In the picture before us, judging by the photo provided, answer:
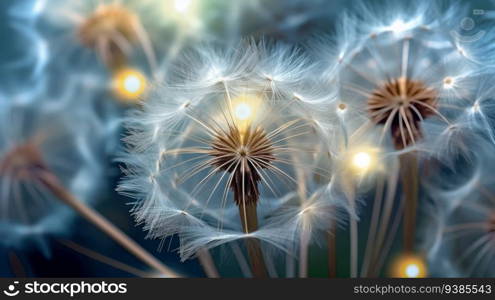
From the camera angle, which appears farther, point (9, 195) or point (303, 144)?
point (9, 195)

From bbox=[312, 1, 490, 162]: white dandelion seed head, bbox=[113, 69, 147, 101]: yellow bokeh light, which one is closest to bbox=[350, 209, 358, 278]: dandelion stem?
bbox=[312, 1, 490, 162]: white dandelion seed head

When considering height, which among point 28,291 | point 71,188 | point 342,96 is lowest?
point 28,291

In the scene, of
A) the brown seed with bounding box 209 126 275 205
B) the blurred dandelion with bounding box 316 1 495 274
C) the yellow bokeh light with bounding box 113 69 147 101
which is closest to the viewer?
the brown seed with bounding box 209 126 275 205

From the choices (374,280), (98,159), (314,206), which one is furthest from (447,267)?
→ (98,159)

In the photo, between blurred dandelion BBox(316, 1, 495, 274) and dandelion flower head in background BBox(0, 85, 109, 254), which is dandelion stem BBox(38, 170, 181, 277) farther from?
blurred dandelion BBox(316, 1, 495, 274)

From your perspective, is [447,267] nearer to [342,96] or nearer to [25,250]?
[342,96]

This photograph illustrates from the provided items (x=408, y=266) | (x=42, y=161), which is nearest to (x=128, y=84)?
(x=42, y=161)
